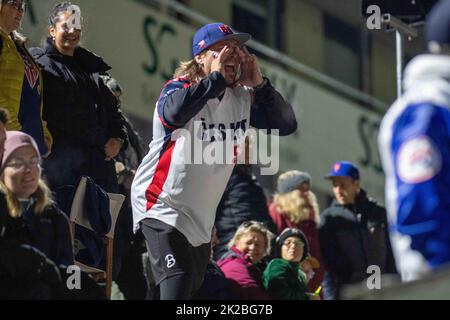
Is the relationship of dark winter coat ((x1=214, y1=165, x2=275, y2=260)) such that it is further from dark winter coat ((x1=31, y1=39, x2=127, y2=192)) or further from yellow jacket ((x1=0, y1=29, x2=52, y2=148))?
yellow jacket ((x1=0, y1=29, x2=52, y2=148))

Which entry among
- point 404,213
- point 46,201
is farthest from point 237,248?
point 404,213

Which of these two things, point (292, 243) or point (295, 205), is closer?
point (292, 243)

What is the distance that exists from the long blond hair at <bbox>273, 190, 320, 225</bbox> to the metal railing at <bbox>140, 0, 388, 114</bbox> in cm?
559

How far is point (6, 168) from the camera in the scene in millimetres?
7359

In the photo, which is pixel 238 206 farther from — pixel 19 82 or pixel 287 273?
pixel 19 82

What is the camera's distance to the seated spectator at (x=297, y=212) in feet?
36.3

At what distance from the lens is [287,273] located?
32.2 feet

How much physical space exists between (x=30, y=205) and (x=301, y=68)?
1284 cm

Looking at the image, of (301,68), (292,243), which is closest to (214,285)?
(292,243)

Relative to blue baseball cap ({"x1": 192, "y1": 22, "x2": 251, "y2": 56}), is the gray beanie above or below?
below

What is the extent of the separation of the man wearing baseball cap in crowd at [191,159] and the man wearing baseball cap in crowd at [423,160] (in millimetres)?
2223

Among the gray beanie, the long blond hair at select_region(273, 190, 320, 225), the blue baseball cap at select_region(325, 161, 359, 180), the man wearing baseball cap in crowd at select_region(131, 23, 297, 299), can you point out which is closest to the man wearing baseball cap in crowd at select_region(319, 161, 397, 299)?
the blue baseball cap at select_region(325, 161, 359, 180)

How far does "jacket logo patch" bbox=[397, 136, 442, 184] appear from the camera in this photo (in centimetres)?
558

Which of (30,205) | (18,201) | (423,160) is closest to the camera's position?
(423,160)
